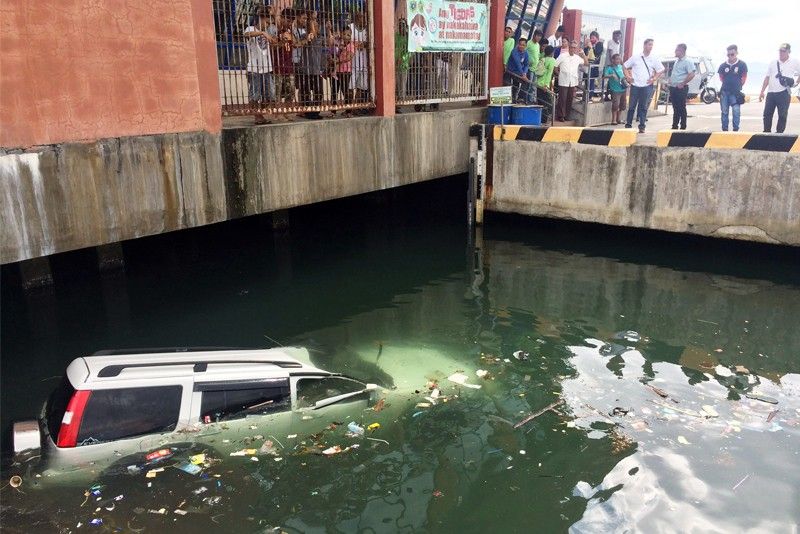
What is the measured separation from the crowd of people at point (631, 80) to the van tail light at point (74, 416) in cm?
1501

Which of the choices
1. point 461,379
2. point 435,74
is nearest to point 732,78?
point 435,74

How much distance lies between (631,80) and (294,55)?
32.9ft

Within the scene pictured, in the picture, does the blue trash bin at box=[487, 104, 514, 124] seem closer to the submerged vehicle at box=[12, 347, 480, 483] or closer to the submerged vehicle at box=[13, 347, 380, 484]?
the submerged vehicle at box=[12, 347, 480, 483]

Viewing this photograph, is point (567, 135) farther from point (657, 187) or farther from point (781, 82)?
point (781, 82)

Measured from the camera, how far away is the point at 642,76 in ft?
54.6

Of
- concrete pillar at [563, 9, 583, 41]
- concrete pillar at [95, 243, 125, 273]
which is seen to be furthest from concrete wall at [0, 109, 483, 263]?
concrete pillar at [563, 9, 583, 41]

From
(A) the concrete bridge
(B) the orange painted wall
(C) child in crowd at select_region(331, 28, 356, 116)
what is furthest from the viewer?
(A) the concrete bridge

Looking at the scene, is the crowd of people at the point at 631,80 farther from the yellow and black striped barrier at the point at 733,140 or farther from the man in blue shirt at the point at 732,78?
the yellow and black striped barrier at the point at 733,140

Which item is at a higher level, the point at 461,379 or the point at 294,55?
the point at 294,55

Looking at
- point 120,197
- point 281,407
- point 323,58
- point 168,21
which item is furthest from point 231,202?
point 281,407

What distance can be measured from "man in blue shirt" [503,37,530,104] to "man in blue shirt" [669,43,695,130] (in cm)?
383

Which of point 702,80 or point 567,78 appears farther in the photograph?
point 702,80

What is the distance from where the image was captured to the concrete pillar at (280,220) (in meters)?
16.7

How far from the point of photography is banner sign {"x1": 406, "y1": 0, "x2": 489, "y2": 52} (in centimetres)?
1398
